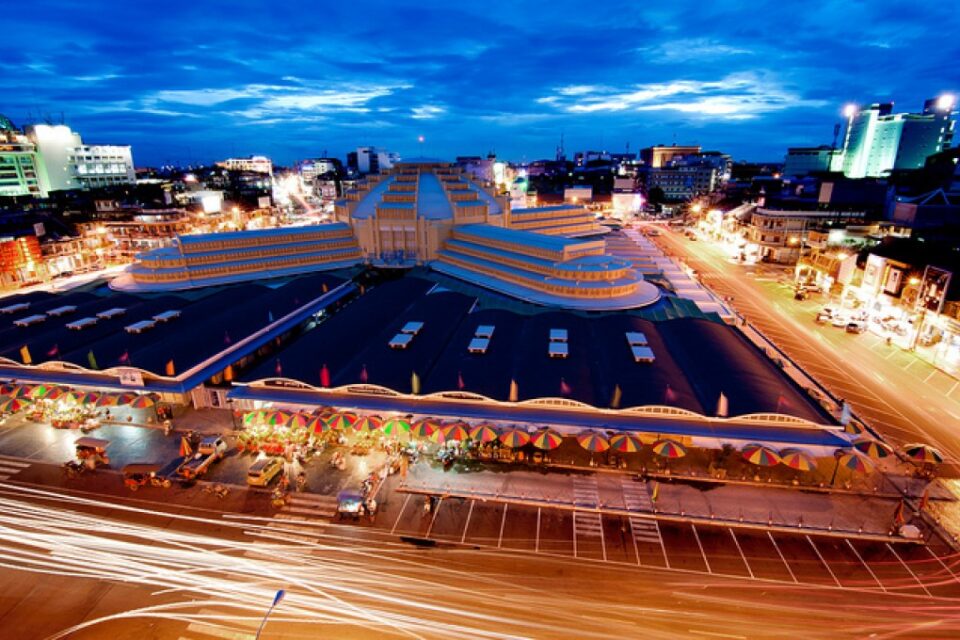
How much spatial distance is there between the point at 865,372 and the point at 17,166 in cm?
20927

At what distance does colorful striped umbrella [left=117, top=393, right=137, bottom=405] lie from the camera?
38875mm

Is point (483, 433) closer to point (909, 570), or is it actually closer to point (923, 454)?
point (909, 570)

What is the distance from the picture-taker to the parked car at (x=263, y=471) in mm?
33844

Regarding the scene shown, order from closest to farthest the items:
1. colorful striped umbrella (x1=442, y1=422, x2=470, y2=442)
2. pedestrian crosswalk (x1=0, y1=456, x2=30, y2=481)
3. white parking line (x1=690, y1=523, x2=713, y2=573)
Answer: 1. white parking line (x1=690, y1=523, x2=713, y2=573)
2. colorful striped umbrella (x1=442, y1=422, x2=470, y2=442)
3. pedestrian crosswalk (x1=0, y1=456, x2=30, y2=481)

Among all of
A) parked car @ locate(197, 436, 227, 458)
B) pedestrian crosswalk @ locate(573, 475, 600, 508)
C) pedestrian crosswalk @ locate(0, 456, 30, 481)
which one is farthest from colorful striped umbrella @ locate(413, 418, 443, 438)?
pedestrian crosswalk @ locate(0, 456, 30, 481)

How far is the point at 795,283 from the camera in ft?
286

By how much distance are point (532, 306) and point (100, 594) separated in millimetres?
44860

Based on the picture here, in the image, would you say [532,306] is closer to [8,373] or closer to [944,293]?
[944,293]

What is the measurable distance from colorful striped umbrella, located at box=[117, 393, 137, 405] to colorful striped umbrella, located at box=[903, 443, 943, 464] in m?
58.0

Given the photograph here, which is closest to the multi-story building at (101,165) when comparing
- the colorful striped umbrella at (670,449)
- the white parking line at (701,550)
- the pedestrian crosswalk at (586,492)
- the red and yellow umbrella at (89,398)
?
the red and yellow umbrella at (89,398)

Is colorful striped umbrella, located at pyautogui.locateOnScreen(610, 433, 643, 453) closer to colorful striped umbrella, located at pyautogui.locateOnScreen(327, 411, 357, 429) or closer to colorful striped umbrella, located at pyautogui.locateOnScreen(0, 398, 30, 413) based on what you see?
colorful striped umbrella, located at pyautogui.locateOnScreen(327, 411, 357, 429)

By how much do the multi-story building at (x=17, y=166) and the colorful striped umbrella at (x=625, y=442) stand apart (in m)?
189

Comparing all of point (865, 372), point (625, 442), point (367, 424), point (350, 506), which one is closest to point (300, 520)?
point (350, 506)

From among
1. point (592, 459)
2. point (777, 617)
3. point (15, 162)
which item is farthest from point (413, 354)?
point (15, 162)
